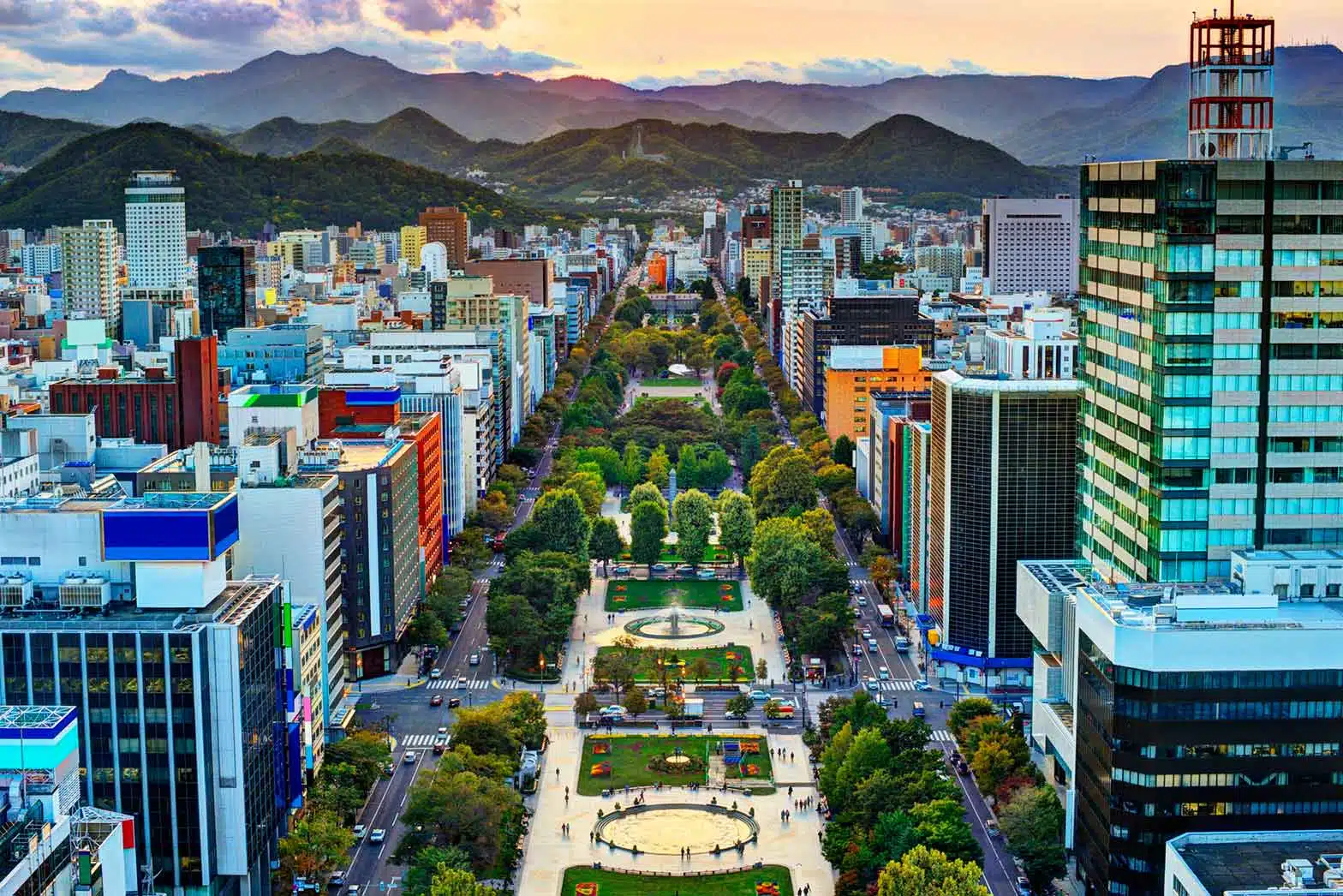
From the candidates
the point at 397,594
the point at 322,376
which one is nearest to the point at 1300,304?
the point at 397,594

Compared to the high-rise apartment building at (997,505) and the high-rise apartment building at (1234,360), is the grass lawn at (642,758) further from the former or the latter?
the high-rise apartment building at (1234,360)

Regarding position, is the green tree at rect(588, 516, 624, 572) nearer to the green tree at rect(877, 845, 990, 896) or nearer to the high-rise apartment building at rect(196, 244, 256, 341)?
the green tree at rect(877, 845, 990, 896)

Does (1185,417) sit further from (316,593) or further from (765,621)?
(765,621)

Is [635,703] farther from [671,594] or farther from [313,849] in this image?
[671,594]

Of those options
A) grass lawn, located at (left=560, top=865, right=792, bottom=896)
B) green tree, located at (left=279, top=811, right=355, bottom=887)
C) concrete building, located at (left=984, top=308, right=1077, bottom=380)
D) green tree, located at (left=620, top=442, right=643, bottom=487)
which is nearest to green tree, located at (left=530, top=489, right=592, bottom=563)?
green tree, located at (left=620, top=442, right=643, bottom=487)

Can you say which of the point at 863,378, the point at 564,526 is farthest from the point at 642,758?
the point at 863,378

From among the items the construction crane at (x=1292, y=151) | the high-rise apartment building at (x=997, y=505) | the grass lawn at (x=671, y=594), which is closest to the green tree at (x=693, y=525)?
the grass lawn at (x=671, y=594)
